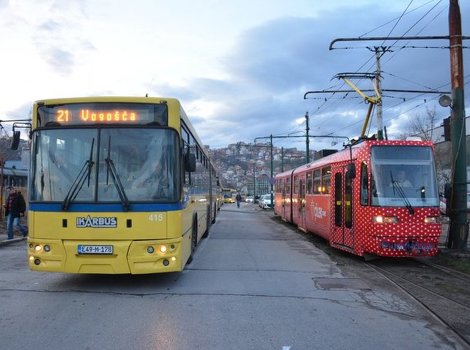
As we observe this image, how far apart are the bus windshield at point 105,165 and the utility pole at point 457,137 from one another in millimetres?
8448

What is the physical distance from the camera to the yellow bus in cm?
820

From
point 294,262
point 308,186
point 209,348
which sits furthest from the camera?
point 308,186

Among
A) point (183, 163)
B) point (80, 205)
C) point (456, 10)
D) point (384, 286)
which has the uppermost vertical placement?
point (456, 10)

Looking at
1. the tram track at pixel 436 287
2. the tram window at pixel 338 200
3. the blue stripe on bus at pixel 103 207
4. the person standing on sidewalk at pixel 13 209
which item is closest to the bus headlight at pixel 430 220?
the tram track at pixel 436 287

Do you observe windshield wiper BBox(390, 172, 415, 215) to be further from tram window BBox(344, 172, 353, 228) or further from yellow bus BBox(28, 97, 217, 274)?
yellow bus BBox(28, 97, 217, 274)

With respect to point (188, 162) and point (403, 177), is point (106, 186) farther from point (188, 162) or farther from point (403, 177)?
point (403, 177)

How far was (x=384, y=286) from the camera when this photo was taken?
9.33 meters

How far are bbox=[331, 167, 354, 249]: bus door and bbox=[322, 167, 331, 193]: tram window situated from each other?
833mm

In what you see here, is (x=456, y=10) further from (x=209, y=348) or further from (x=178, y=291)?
(x=209, y=348)

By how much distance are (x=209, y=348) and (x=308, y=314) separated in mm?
2025

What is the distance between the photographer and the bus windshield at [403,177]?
11.7m

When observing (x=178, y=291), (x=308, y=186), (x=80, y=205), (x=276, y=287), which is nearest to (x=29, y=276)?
(x=80, y=205)

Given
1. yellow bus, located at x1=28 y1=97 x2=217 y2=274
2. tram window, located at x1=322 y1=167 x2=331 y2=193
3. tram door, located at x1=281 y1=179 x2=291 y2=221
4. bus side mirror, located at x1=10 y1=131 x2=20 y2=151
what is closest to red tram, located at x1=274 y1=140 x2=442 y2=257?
tram window, located at x1=322 y1=167 x2=331 y2=193

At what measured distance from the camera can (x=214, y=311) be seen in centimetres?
712
